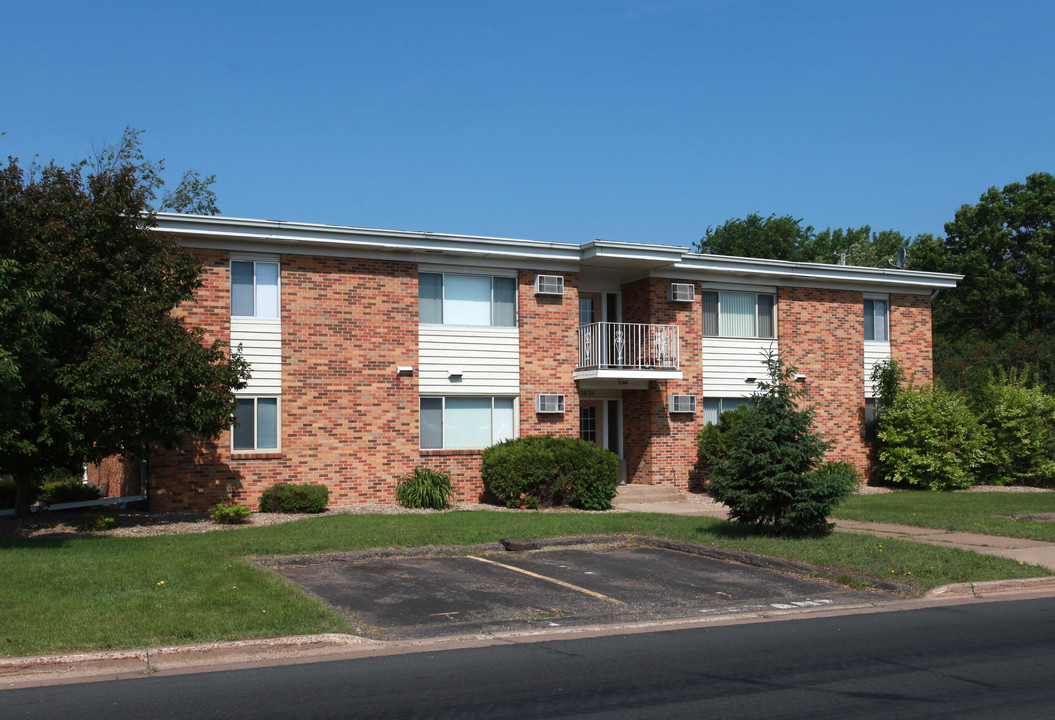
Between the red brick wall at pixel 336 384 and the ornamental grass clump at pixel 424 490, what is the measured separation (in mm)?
280

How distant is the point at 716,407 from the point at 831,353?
3.71 meters

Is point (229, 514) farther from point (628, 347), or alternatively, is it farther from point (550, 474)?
point (628, 347)

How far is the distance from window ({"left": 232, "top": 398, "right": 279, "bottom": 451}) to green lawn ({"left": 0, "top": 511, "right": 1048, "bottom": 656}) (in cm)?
276

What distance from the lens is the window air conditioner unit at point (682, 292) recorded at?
2323 centimetres

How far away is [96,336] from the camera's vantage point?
15.2m

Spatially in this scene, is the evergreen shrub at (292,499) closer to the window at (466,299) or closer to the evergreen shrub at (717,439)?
the window at (466,299)

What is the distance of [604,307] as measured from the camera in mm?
24125

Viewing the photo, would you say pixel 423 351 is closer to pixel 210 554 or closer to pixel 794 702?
pixel 210 554

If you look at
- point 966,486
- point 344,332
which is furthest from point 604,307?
point 966,486

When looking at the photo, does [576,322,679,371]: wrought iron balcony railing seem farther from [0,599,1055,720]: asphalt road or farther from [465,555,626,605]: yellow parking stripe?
[0,599,1055,720]: asphalt road

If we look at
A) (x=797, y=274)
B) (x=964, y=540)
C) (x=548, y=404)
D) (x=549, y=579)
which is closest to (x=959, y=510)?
(x=964, y=540)

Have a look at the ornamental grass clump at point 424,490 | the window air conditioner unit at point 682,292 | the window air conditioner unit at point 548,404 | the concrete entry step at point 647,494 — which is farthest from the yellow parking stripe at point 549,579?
the window air conditioner unit at point 682,292

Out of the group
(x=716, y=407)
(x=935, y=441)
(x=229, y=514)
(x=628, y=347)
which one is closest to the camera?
(x=229, y=514)

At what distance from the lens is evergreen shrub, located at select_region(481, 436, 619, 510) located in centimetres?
2008
